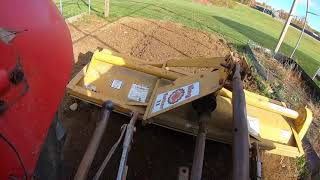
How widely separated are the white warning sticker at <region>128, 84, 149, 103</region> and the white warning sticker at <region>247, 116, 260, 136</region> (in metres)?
1.30

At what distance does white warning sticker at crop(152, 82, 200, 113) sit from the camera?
12.1 ft

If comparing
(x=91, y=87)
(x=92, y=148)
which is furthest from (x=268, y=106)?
(x=92, y=148)

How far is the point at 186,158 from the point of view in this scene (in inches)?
169

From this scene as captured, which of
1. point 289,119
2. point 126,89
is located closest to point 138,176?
point 126,89

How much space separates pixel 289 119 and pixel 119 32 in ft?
16.7

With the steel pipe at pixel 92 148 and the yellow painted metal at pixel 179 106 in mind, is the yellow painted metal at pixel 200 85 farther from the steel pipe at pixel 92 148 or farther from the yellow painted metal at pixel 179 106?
the steel pipe at pixel 92 148

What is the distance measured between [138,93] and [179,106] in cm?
59

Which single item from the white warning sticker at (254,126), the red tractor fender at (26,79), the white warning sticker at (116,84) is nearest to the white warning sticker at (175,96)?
the white warning sticker at (116,84)

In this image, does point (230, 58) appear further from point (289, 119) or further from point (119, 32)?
point (119, 32)

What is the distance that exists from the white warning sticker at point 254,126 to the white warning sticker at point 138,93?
130cm

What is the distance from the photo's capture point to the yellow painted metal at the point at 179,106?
13.4 ft

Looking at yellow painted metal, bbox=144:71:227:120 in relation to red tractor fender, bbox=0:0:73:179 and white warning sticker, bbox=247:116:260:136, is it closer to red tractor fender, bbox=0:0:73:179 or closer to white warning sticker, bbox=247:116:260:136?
white warning sticker, bbox=247:116:260:136

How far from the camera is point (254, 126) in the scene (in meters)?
4.29

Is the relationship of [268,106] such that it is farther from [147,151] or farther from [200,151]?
[200,151]
